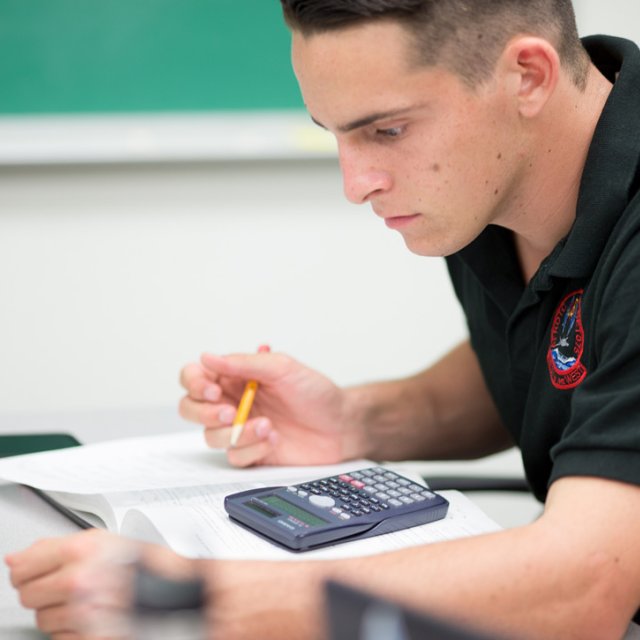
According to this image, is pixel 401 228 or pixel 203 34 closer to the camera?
Result: pixel 401 228

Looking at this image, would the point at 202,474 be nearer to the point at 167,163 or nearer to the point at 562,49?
the point at 562,49

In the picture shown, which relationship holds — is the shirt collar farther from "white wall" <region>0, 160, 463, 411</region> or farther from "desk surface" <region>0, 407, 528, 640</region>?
"white wall" <region>0, 160, 463, 411</region>

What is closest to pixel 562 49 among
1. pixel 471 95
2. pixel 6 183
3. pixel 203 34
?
pixel 471 95

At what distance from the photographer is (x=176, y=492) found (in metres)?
1.06

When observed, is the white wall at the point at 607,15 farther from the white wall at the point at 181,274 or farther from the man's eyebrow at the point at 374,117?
the man's eyebrow at the point at 374,117

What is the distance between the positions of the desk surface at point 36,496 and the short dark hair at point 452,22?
55cm

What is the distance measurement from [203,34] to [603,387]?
5.21 ft

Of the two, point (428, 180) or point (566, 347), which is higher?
point (428, 180)

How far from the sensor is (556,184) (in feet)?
3.64

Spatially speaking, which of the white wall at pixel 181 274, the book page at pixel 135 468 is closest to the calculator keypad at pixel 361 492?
the book page at pixel 135 468

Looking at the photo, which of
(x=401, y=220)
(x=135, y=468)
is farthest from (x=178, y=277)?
(x=401, y=220)

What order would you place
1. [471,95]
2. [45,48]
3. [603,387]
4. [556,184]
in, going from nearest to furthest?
[603,387]
[471,95]
[556,184]
[45,48]

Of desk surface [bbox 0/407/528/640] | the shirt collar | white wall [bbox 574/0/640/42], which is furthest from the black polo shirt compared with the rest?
white wall [bbox 574/0/640/42]

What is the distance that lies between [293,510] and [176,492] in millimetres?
162
